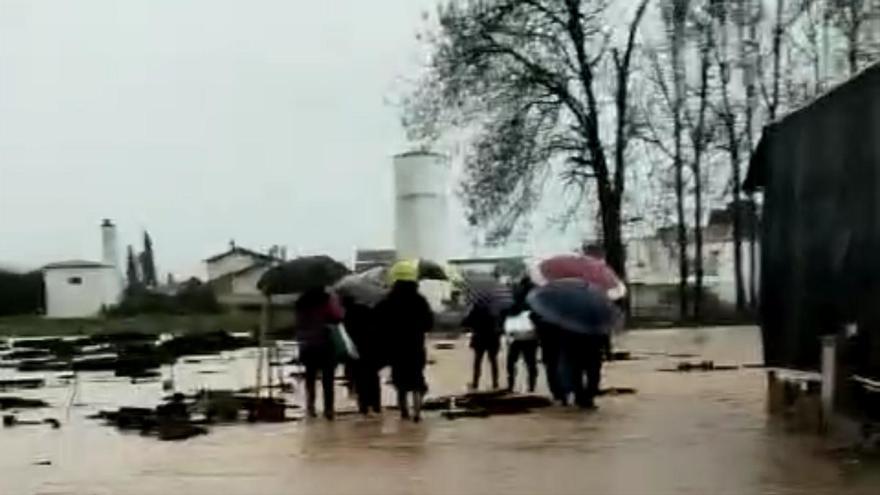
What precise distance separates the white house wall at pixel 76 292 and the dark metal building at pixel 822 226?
6850 cm

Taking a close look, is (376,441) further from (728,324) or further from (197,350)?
(728,324)

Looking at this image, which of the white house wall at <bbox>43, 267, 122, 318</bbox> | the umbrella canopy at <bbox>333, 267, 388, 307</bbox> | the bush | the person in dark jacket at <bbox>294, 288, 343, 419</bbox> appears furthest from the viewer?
the white house wall at <bbox>43, 267, 122, 318</bbox>

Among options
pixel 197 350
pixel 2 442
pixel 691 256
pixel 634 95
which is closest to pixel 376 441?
pixel 2 442

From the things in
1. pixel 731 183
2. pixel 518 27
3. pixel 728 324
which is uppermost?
pixel 518 27

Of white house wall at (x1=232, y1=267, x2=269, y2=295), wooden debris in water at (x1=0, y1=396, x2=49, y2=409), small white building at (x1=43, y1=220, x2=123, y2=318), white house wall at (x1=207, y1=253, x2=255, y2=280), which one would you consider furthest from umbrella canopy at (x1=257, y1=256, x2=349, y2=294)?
white house wall at (x1=207, y1=253, x2=255, y2=280)

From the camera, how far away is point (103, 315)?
85.2 meters

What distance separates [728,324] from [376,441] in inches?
1727

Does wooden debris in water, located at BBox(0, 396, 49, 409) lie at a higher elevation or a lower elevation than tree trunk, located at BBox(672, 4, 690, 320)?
lower

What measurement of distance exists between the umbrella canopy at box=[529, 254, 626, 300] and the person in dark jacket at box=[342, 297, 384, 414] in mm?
2929

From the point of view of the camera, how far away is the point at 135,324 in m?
75.5

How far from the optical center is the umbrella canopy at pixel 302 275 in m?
24.0

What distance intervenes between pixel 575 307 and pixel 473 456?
581 centimetres

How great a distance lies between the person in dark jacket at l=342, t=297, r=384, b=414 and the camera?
22.4 meters

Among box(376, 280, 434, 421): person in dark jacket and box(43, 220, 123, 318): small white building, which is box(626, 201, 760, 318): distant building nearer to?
box(43, 220, 123, 318): small white building
